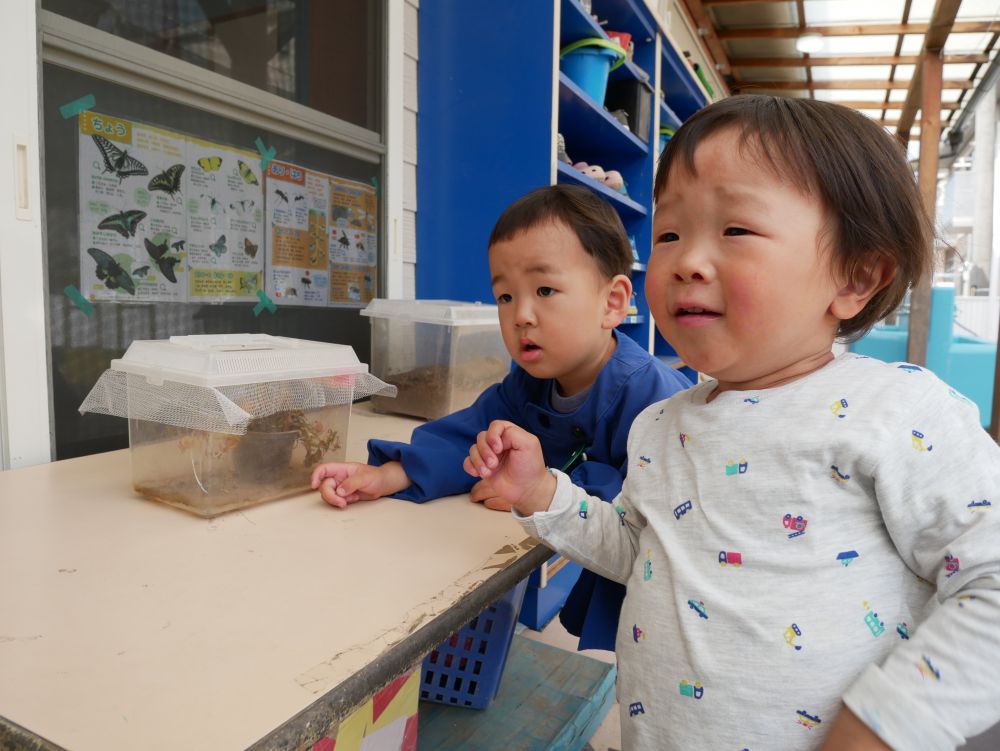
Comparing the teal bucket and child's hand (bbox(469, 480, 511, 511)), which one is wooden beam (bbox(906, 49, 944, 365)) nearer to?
the teal bucket

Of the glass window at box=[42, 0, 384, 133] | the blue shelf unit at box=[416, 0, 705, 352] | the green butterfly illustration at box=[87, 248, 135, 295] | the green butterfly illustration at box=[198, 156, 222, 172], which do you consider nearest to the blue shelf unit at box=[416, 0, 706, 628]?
the blue shelf unit at box=[416, 0, 705, 352]

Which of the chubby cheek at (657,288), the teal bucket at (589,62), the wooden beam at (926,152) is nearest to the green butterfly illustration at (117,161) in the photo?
the chubby cheek at (657,288)

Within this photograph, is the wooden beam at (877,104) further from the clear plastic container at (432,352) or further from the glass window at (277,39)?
the clear plastic container at (432,352)

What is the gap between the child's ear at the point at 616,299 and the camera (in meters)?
1.20

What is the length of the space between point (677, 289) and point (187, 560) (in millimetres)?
598

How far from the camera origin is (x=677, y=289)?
2.25 ft

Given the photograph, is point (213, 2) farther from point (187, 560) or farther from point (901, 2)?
point (901, 2)

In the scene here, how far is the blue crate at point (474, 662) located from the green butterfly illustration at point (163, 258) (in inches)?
36.4

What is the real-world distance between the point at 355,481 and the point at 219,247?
2.61ft

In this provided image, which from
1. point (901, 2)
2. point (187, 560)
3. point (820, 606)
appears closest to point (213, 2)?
point (187, 560)

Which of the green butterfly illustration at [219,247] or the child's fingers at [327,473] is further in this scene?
the green butterfly illustration at [219,247]

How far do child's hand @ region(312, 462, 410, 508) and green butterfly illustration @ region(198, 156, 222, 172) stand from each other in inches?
31.7

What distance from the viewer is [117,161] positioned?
127cm

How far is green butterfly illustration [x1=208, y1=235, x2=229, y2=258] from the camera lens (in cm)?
147
